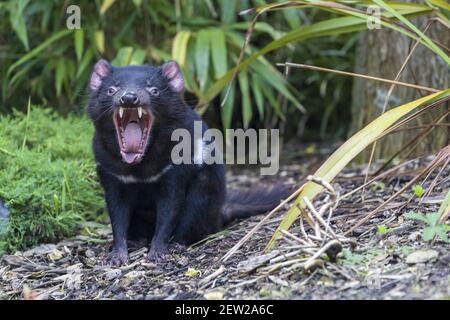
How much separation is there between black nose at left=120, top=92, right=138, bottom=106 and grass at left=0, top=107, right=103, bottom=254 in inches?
30.0

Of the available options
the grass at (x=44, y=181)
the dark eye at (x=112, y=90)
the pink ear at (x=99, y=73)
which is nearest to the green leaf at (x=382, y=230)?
the dark eye at (x=112, y=90)

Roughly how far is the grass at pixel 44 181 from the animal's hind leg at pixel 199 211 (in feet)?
1.87

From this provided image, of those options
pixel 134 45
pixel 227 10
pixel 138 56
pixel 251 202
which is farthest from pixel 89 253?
pixel 227 10

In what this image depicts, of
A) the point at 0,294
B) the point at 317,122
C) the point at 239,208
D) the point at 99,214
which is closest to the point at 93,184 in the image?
the point at 99,214

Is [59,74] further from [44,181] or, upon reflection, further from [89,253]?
[89,253]

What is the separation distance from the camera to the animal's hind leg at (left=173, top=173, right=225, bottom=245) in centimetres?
379

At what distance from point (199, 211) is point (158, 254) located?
332mm

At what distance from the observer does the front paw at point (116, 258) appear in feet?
11.6

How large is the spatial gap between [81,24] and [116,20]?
29 centimetres

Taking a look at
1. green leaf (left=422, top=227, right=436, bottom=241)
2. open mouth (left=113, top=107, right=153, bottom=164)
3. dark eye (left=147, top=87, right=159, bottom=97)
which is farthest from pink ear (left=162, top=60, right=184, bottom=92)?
green leaf (left=422, top=227, right=436, bottom=241)

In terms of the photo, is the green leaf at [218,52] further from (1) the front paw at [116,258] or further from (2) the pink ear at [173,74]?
(1) the front paw at [116,258]

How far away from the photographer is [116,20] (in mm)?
5617

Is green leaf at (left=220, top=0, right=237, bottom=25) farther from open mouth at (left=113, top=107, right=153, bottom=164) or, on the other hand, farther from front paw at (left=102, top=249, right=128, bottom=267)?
front paw at (left=102, top=249, right=128, bottom=267)
